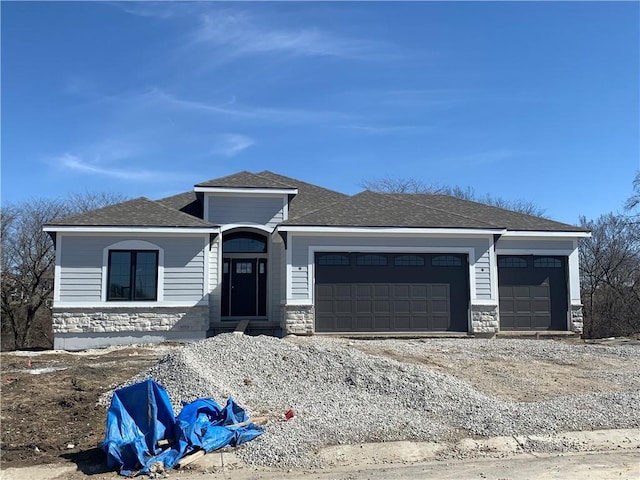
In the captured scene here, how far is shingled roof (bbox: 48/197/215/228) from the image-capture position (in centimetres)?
1634

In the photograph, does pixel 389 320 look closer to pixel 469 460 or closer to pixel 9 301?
pixel 469 460

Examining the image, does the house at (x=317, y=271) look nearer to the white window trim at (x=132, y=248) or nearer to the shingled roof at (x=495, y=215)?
the white window trim at (x=132, y=248)

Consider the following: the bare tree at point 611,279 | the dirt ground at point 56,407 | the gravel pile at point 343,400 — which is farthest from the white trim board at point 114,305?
the bare tree at point 611,279

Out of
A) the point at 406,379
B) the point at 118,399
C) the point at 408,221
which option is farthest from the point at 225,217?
the point at 118,399

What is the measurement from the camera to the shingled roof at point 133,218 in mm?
16344

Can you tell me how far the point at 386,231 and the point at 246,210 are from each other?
495 centimetres

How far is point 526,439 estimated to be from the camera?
7.14 m

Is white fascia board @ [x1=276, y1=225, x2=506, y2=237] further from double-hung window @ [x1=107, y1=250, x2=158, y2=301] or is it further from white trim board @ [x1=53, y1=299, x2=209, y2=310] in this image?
double-hung window @ [x1=107, y1=250, x2=158, y2=301]

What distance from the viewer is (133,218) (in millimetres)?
16906

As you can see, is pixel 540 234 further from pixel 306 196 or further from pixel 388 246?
pixel 306 196

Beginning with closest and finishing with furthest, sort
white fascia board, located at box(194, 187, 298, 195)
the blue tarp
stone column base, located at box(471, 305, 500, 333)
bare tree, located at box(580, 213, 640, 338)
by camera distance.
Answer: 1. the blue tarp
2. stone column base, located at box(471, 305, 500, 333)
3. white fascia board, located at box(194, 187, 298, 195)
4. bare tree, located at box(580, 213, 640, 338)

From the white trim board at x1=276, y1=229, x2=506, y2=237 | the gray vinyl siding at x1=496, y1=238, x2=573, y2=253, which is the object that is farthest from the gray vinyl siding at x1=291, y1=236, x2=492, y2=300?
the gray vinyl siding at x1=496, y1=238, x2=573, y2=253

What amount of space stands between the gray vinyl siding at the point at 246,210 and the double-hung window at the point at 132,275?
264 cm

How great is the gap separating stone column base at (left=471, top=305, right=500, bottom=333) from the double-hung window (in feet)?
32.0
